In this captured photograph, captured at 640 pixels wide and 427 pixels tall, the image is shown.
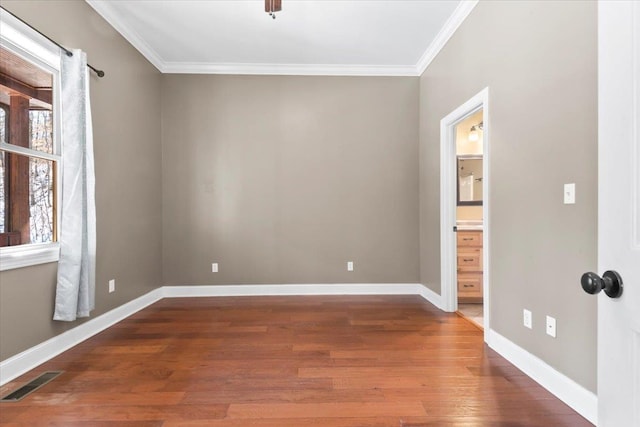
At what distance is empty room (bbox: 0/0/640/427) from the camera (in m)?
1.84

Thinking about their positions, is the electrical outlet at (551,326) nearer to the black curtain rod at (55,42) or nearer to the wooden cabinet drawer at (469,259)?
the wooden cabinet drawer at (469,259)

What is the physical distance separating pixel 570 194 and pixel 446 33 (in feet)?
7.70

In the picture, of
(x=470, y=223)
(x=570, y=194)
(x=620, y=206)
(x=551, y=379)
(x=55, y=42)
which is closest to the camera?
(x=620, y=206)

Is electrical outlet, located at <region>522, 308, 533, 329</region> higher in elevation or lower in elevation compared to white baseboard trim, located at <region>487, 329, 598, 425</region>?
higher

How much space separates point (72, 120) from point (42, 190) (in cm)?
57

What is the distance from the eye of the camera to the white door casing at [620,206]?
724 mm

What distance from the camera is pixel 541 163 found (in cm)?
218

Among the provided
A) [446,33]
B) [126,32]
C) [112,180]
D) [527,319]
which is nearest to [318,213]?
[112,180]

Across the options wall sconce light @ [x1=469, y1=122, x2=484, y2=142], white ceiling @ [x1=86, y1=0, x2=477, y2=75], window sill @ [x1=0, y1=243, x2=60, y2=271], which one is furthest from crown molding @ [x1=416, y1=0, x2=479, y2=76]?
window sill @ [x1=0, y1=243, x2=60, y2=271]

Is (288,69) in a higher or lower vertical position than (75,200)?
higher

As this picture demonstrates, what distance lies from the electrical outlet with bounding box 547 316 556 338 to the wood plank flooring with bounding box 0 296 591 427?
348mm

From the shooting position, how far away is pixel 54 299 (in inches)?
104

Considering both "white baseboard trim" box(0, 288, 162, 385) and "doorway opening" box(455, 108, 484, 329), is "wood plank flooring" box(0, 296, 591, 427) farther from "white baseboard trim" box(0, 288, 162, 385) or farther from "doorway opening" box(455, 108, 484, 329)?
"doorway opening" box(455, 108, 484, 329)

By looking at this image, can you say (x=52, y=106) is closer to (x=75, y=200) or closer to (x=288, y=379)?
(x=75, y=200)
